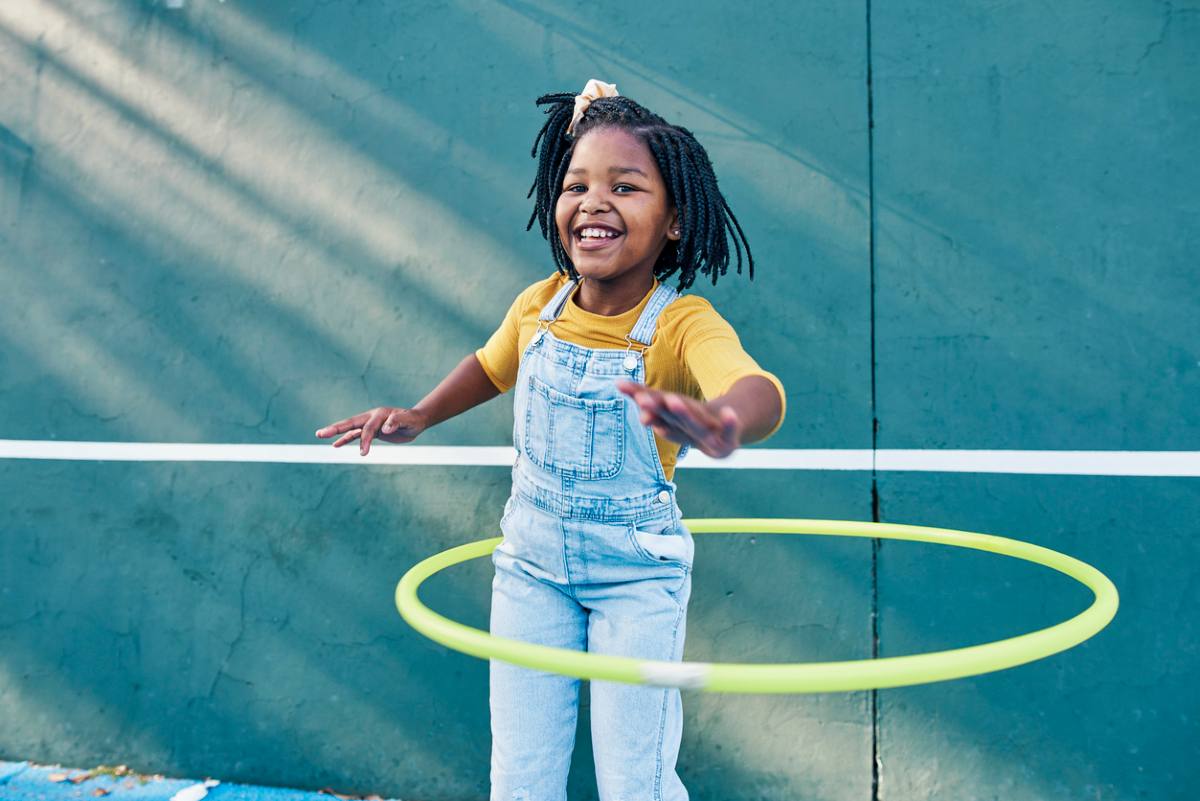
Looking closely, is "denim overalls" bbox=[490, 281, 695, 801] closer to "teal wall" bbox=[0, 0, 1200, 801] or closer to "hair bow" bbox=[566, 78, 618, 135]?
"hair bow" bbox=[566, 78, 618, 135]

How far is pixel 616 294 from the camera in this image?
1.86 m

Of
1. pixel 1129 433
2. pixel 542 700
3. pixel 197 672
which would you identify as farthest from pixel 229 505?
pixel 1129 433

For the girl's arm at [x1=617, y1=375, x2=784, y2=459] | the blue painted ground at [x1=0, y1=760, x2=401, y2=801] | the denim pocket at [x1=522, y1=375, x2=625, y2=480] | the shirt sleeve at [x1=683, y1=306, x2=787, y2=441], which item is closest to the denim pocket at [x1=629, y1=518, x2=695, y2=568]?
the denim pocket at [x1=522, y1=375, x2=625, y2=480]

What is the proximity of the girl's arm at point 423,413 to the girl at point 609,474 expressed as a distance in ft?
0.85

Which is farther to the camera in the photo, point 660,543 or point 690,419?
point 660,543

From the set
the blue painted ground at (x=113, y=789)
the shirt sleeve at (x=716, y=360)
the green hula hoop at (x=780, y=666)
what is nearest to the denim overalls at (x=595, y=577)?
the shirt sleeve at (x=716, y=360)

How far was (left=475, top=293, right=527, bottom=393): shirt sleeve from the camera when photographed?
207 cm

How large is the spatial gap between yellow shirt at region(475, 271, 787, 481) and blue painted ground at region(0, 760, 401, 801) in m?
1.69

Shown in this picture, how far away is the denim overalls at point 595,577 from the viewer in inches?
68.8

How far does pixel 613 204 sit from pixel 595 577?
74 cm

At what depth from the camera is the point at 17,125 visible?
302 centimetres

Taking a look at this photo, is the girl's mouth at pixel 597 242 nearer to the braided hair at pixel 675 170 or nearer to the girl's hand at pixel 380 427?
the braided hair at pixel 675 170

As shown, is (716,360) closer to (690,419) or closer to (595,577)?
(690,419)

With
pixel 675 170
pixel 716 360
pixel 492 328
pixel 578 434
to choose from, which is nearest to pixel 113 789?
pixel 492 328
